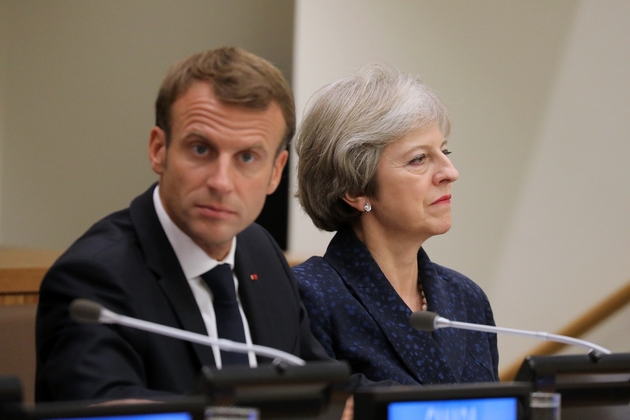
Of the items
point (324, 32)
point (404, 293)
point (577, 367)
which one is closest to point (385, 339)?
point (404, 293)

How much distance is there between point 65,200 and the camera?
391 centimetres

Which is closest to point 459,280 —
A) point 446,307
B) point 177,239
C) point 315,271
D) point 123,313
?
point 446,307

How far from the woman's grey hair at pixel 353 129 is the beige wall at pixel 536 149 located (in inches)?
62.0

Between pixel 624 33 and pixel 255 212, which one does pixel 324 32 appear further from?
pixel 255 212

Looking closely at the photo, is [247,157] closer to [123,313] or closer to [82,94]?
[123,313]

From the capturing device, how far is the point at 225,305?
1.40m

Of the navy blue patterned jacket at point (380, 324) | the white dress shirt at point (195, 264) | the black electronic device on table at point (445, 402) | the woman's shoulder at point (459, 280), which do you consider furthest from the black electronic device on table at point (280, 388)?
the woman's shoulder at point (459, 280)

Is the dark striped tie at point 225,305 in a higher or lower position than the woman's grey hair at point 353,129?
lower

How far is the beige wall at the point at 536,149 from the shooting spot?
11.9 ft

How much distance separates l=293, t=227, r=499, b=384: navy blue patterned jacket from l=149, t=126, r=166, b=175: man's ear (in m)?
0.59

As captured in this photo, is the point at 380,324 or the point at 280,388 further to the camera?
the point at 380,324

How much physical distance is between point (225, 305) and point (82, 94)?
2.67 meters

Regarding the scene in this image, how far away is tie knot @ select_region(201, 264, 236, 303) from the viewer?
139 centimetres

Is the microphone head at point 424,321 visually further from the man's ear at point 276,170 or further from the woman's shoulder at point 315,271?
the woman's shoulder at point 315,271
